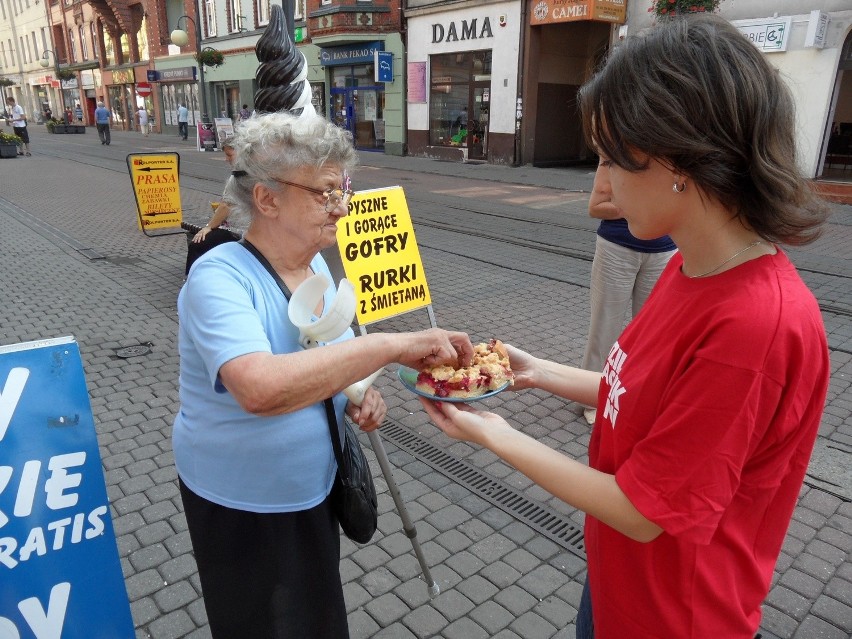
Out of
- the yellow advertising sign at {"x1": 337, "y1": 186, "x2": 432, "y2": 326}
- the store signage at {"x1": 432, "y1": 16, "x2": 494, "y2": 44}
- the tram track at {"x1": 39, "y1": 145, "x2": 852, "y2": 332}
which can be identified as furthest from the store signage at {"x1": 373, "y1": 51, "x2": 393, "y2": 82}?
the yellow advertising sign at {"x1": 337, "y1": 186, "x2": 432, "y2": 326}

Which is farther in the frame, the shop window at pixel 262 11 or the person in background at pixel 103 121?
the shop window at pixel 262 11

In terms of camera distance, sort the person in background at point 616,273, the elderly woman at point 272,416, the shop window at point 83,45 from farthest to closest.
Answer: the shop window at point 83,45
the person in background at point 616,273
the elderly woman at point 272,416

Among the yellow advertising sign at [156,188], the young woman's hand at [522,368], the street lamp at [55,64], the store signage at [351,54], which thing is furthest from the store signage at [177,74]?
the young woman's hand at [522,368]

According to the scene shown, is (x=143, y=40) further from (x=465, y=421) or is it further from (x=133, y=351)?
(x=465, y=421)

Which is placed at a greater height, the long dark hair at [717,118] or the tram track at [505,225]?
the long dark hair at [717,118]

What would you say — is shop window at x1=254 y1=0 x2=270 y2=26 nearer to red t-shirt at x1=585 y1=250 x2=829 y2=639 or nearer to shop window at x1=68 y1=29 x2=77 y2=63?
shop window at x1=68 y1=29 x2=77 y2=63

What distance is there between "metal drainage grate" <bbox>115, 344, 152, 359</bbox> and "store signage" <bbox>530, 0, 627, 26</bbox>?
49.2 ft

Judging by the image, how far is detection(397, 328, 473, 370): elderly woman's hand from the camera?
1.69 meters

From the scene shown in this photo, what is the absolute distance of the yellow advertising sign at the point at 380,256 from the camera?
448cm

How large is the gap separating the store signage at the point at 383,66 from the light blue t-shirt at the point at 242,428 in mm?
22891

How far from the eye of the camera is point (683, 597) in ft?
4.06

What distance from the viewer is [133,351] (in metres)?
5.52

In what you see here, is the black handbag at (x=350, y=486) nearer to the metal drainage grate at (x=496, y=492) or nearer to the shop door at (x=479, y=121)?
the metal drainage grate at (x=496, y=492)

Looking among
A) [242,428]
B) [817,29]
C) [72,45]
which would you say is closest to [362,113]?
[817,29]
